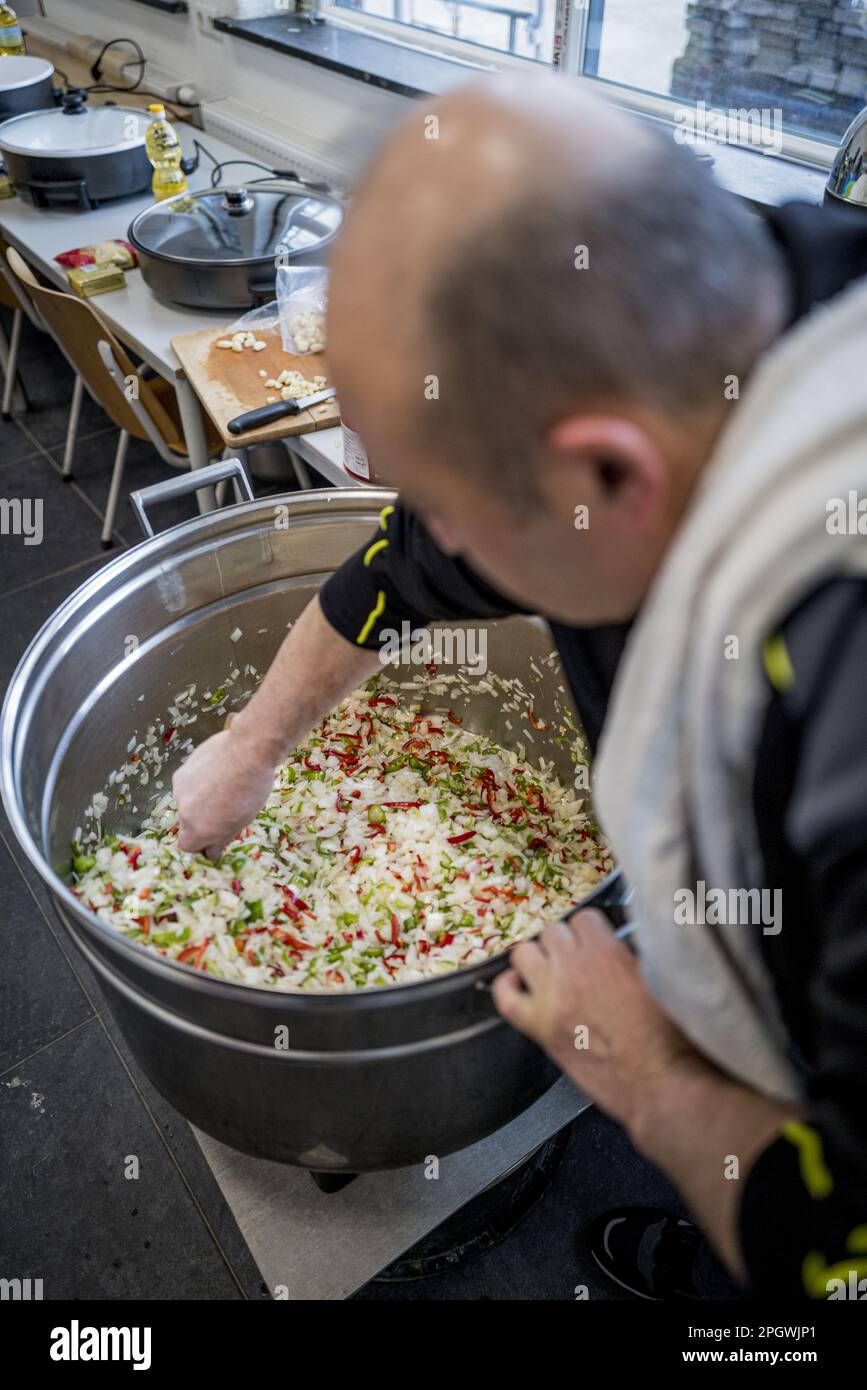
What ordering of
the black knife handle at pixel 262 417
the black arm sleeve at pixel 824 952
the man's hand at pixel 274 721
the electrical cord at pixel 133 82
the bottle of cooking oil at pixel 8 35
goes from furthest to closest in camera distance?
the bottle of cooking oil at pixel 8 35
the electrical cord at pixel 133 82
the black knife handle at pixel 262 417
the man's hand at pixel 274 721
the black arm sleeve at pixel 824 952

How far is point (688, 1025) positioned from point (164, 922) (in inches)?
27.8

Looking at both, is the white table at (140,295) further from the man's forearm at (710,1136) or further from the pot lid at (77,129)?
the man's forearm at (710,1136)

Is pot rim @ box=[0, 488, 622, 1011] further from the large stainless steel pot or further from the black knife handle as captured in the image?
the black knife handle

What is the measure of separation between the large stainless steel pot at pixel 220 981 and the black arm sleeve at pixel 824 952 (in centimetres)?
27

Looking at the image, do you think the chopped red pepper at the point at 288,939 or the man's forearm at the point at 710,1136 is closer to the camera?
the man's forearm at the point at 710,1136

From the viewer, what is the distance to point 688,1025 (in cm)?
60

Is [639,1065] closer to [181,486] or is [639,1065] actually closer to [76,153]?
[181,486]

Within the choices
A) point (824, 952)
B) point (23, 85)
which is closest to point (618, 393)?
point (824, 952)

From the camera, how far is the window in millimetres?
1873

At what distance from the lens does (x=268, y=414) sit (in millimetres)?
1705

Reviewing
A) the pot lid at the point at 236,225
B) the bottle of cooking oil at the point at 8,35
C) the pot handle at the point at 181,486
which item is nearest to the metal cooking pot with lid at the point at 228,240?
the pot lid at the point at 236,225

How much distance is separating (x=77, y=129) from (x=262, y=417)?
5.19 ft

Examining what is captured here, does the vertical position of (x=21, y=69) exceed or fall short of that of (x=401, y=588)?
it exceeds it

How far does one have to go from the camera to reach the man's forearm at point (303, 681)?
0.98m
